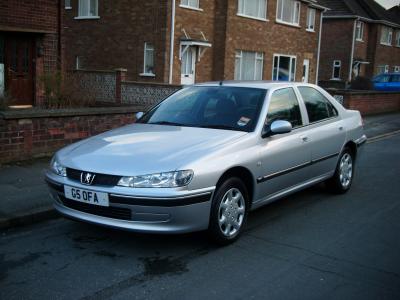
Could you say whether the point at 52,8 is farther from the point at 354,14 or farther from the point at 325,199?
the point at 354,14

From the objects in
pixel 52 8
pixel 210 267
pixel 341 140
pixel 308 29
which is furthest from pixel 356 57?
pixel 210 267

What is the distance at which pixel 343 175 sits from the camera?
764 cm

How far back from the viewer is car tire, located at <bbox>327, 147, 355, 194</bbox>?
752 centimetres

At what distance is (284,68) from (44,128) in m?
21.8

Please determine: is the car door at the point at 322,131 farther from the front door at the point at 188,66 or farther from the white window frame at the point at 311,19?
the white window frame at the point at 311,19

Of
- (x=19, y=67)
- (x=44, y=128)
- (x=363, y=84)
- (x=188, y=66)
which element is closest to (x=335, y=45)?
(x=363, y=84)

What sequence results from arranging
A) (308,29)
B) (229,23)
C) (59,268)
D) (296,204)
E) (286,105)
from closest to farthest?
(59,268) → (286,105) → (296,204) → (229,23) → (308,29)

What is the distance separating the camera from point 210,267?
4.71m

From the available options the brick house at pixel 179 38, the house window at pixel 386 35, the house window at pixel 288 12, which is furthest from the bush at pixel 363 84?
the house window at pixel 386 35

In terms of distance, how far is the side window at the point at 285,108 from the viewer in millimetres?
6074

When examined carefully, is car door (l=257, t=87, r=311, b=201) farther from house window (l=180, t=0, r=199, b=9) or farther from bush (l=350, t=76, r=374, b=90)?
bush (l=350, t=76, r=374, b=90)

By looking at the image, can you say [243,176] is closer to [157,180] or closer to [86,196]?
[157,180]

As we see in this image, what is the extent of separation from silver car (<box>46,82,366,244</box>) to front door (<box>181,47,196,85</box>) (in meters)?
Result: 14.9

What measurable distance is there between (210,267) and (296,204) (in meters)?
2.62
